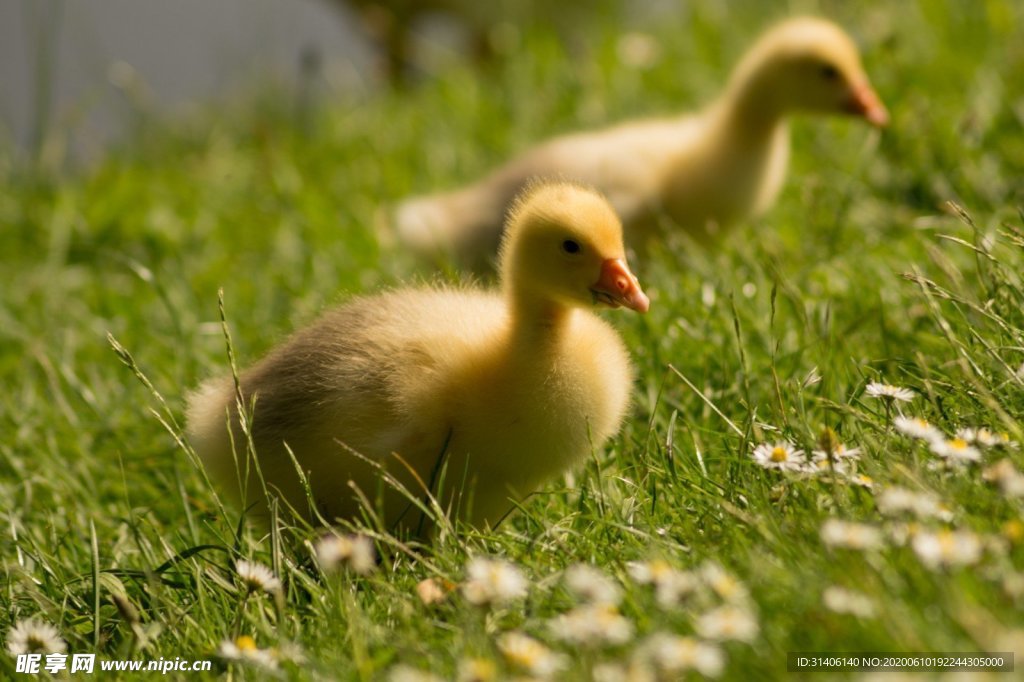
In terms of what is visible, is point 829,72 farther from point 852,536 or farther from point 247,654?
point 247,654

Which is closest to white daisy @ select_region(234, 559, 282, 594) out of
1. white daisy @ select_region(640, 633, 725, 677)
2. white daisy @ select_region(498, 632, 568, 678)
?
white daisy @ select_region(498, 632, 568, 678)

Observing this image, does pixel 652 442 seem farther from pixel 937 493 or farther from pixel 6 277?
pixel 6 277

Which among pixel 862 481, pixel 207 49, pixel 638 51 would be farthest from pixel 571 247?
pixel 207 49

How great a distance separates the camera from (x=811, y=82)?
4.71 meters

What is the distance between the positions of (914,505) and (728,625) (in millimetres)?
389

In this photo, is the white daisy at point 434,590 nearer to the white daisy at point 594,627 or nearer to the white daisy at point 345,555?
the white daisy at point 345,555

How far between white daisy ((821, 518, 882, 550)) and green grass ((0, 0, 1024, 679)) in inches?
0.9

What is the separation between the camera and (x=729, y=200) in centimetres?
455

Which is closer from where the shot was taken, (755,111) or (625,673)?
(625,673)

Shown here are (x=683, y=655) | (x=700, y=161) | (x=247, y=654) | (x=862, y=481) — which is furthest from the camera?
(x=700, y=161)

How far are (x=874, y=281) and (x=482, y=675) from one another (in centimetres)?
202

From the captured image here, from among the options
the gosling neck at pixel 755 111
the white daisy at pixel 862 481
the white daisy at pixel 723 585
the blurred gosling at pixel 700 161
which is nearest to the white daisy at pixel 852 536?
the white daisy at pixel 723 585

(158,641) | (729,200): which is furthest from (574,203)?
(729,200)

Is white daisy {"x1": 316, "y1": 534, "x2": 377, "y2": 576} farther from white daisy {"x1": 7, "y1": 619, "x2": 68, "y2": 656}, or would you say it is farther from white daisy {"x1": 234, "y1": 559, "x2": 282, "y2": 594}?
white daisy {"x1": 7, "y1": 619, "x2": 68, "y2": 656}
